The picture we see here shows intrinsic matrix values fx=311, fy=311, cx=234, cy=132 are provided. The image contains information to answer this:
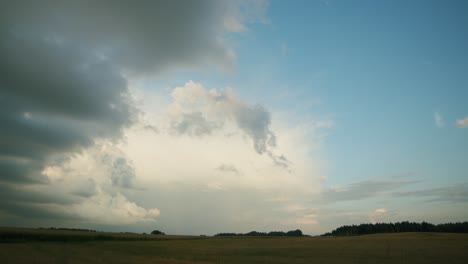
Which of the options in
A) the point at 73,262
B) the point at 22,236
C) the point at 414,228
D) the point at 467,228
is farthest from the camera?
the point at 414,228

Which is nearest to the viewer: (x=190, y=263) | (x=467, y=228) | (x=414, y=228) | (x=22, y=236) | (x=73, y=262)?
(x=73, y=262)

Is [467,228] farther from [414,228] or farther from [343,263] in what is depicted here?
[343,263]

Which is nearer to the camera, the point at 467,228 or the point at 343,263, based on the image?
the point at 343,263

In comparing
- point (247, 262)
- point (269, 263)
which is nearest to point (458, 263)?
point (269, 263)

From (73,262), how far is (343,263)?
31537mm

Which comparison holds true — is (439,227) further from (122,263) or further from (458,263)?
(122,263)

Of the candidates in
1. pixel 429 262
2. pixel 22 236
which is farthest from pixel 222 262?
pixel 22 236

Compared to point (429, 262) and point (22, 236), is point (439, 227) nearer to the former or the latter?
point (429, 262)

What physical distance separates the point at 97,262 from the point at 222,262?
14687mm

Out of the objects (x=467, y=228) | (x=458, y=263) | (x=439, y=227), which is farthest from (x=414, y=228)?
(x=458, y=263)

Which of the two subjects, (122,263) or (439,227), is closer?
(122,263)

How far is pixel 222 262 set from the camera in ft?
128

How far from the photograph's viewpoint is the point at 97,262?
117ft

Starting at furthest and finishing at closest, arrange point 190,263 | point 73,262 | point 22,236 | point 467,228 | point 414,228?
point 414,228, point 467,228, point 22,236, point 190,263, point 73,262
